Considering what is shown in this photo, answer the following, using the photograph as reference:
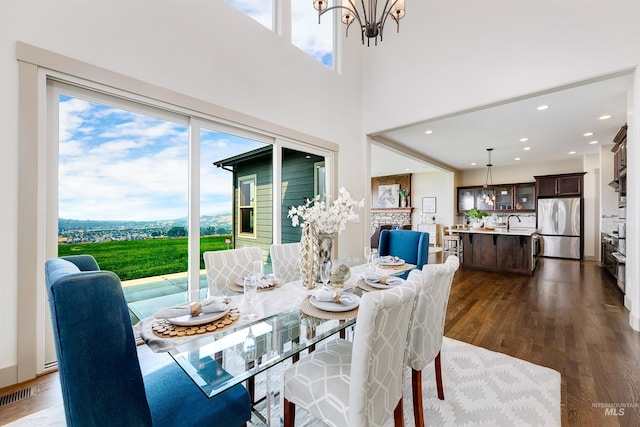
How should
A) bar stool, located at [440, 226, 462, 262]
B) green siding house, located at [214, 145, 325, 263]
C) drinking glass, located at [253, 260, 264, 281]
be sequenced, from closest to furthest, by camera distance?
drinking glass, located at [253, 260, 264, 281], green siding house, located at [214, 145, 325, 263], bar stool, located at [440, 226, 462, 262]

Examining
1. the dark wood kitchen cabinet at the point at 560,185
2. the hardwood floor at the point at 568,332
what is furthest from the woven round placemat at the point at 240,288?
the dark wood kitchen cabinet at the point at 560,185

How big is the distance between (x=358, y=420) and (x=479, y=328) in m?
2.54

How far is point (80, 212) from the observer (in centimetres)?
221

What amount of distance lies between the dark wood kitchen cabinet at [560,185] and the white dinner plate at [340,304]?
29.6 feet

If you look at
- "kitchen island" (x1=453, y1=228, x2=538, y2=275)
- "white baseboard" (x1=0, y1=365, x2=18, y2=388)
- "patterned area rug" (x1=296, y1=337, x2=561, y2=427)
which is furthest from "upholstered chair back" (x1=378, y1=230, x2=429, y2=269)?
"kitchen island" (x1=453, y1=228, x2=538, y2=275)

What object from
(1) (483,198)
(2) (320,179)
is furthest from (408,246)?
(1) (483,198)

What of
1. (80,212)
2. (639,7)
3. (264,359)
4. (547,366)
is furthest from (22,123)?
(639,7)

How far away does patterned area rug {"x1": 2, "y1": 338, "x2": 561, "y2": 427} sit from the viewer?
A: 1618 millimetres

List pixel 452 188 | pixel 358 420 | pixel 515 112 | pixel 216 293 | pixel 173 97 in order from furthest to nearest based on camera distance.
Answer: pixel 452 188
pixel 515 112
pixel 173 97
pixel 216 293
pixel 358 420

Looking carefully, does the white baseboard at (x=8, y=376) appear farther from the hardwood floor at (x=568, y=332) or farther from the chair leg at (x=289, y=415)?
the hardwood floor at (x=568, y=332)

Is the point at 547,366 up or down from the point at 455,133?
down

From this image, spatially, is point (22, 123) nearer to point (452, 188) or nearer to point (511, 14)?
point (511, 14)

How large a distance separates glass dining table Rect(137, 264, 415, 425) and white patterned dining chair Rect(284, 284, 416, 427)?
18 cm

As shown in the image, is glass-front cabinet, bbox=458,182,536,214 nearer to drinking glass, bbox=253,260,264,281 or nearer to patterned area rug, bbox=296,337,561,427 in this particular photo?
patterned area rug, bbox=296,337,561,427
